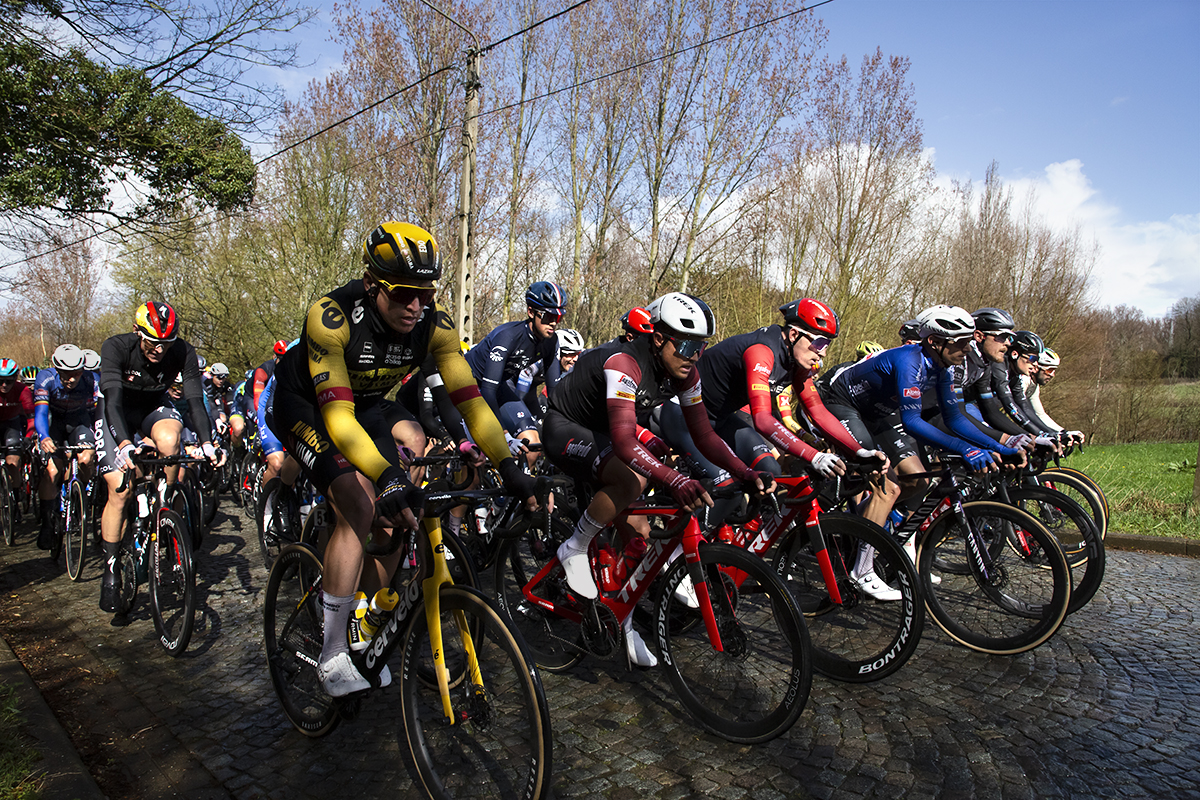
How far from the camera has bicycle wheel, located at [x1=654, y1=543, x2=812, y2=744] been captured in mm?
3149

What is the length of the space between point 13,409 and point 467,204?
8514mm

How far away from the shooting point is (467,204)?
14773mm

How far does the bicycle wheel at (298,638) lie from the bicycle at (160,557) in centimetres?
117

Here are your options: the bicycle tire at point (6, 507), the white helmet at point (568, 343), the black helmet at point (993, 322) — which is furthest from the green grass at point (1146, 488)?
the bicycle tire at point (6, 507)

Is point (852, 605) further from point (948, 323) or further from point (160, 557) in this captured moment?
point (160, 557)

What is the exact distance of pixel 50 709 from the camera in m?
3.65

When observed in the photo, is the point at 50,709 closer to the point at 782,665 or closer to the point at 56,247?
the point at 782,665

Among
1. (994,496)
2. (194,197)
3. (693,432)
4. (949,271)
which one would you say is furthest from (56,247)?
(949,271)

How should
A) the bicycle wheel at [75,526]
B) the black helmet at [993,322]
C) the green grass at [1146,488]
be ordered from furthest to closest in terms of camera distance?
the green grass at [1146,488], the bicycle wheel at [75,526], the black helmet at [993,322]

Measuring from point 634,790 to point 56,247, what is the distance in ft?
33.8

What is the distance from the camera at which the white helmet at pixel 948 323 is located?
528cm

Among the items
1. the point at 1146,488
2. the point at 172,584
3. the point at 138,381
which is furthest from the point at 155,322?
the point at 1146,488

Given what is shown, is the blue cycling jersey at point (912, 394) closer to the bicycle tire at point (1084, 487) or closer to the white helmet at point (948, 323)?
the white helmet at point (948, 323)

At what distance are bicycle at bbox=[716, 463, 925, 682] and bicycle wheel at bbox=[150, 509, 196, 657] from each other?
3209mm
